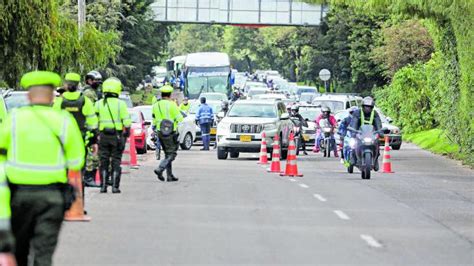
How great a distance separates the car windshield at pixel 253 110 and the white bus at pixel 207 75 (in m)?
31.7

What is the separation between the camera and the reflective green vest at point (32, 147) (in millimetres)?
9766

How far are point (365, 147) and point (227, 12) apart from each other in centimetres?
5459

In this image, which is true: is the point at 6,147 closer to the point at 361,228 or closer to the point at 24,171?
the point at 24,171

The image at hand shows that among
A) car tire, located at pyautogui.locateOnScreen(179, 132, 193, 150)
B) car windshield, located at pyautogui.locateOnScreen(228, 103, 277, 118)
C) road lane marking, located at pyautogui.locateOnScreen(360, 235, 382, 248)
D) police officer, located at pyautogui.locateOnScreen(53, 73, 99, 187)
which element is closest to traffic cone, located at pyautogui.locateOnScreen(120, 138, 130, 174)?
car windshield, located at pyautogui.locateOnScreen(228, 103, 277, 118)

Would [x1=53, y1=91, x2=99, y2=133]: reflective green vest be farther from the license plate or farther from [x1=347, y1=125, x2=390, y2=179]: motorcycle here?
the license plate

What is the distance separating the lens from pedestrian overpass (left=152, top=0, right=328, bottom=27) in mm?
80750

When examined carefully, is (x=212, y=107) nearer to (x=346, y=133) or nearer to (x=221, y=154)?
(x=221, y=154)

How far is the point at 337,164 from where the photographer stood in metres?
34.5

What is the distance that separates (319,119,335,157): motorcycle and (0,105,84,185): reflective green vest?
28281 millimetres

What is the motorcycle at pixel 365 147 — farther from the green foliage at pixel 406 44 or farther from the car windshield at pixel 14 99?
the green foliage at pixel 406 44

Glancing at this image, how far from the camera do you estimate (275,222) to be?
1714 centimetres

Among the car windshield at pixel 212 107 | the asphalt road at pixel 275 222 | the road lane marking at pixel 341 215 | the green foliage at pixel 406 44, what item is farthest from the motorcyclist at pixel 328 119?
the green foliage at pixel 406 44

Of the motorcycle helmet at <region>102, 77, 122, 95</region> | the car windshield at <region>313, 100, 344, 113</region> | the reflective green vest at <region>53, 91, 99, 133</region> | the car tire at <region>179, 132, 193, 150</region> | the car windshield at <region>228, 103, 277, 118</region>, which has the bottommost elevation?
the car tire at <region>179, 132, 193, 150</region>

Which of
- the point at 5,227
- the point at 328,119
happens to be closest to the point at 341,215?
the point at 5,227
